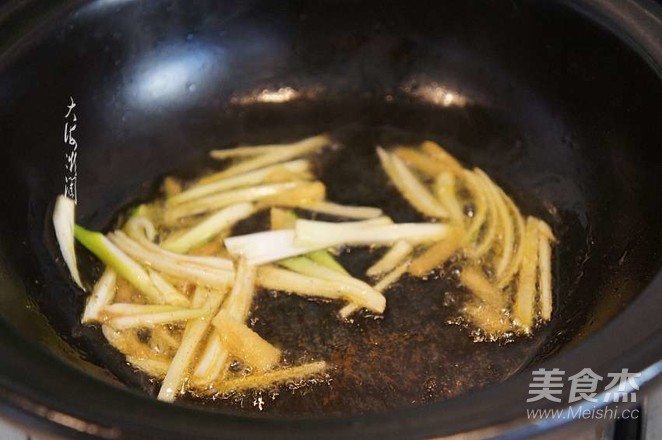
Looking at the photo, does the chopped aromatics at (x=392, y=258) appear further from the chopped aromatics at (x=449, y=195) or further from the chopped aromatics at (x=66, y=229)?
the chopped aromatics at (x=66, y=229)

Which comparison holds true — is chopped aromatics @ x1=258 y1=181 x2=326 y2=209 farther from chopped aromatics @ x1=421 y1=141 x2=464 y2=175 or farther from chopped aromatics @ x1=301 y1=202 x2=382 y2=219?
chopped aromatics @ x1=421 y1=141 x2=464 y2=175

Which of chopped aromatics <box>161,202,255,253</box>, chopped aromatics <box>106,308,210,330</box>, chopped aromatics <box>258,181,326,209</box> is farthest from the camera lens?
chopped aromatics <box>258,181,326,209</box>

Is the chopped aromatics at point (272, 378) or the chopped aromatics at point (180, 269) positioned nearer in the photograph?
the chopped aromatics at point (272, 378)

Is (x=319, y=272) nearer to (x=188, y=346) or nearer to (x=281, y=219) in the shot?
(x=281, y=219)

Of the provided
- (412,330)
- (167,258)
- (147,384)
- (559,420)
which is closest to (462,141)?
(412,330)

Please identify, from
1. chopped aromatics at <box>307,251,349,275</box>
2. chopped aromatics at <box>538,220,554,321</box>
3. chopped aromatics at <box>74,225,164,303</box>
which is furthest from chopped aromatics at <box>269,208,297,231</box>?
chopped aromatics at <box>538,220,554,321</box>

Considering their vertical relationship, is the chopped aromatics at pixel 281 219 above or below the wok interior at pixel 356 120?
below
